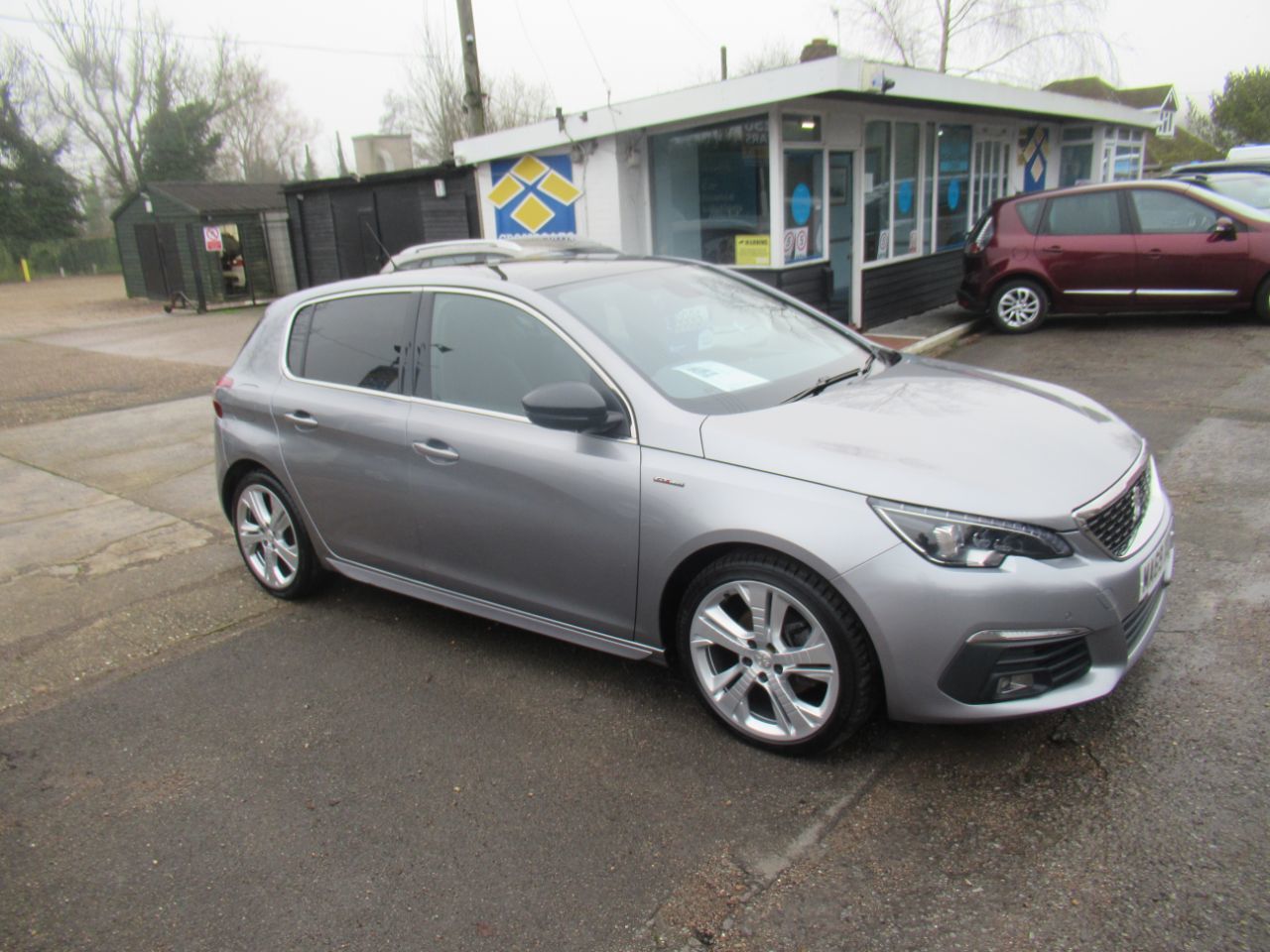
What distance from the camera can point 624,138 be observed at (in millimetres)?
11180

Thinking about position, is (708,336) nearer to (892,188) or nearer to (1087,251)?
(1087,251)

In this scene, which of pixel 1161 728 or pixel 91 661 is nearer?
pixel 1161 728

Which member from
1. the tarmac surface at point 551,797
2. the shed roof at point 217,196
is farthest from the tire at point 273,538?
the shed roof at point 217,196

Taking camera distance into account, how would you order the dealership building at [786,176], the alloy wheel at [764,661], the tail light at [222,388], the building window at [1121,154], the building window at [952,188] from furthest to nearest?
the building window at [1121,154], the building window at [952,188], the dealership building at [786,176], the tail light at [222,388], the alloy wheel at [764,661]

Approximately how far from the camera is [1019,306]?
35.5ft

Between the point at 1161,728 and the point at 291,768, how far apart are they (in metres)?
2.95

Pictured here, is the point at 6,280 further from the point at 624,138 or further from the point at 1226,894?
the point at 1226,894

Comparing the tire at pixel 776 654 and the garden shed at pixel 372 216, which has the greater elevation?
the garden shed at pixel 372 216

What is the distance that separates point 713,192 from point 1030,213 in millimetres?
3566

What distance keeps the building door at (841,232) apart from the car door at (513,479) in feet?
26.5

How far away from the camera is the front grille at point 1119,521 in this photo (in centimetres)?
287

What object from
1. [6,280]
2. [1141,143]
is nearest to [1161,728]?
[1141,143]

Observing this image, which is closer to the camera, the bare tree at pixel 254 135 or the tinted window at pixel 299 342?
the tinted window at pixel 299 342

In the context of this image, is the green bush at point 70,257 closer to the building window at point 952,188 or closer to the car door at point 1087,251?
the building window at point 952,188
